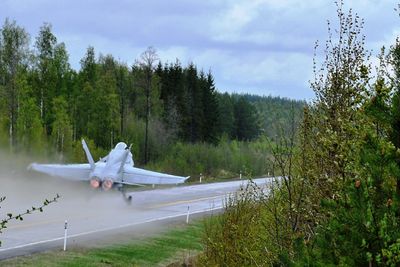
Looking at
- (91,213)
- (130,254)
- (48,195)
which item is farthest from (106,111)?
(130,254)

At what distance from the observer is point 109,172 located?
34969 mm

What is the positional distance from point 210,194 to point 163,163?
15.3m

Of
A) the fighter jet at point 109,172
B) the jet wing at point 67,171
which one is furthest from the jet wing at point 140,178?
the jet wing at point 67,171

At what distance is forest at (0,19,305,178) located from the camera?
51169 millimetres

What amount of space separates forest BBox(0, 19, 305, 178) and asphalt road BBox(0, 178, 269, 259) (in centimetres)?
656

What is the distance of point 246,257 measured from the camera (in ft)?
44.4

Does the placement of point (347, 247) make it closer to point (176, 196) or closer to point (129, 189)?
point (176, 196)

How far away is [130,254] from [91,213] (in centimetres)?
978

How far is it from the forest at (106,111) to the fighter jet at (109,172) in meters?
9.14

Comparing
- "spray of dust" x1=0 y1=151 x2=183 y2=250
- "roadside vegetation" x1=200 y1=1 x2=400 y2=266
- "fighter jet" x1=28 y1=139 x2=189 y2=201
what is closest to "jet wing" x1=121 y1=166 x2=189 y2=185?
"fighter jet" x1=28 y1=139 x2=189 y2=201

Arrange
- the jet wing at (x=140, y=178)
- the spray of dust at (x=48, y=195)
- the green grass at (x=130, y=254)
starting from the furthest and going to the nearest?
the jet wing at (x=140, y=178) → the spray of dust at (x=48, y=195) → the green grass at (x=130, y=254)

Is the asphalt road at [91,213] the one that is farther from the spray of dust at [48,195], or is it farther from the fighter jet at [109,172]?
the fighter jet at [109,172]

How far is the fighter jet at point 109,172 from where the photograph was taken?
1361 inches

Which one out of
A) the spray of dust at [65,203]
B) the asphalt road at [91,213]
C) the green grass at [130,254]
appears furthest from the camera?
the spray of dust at [65,203]
